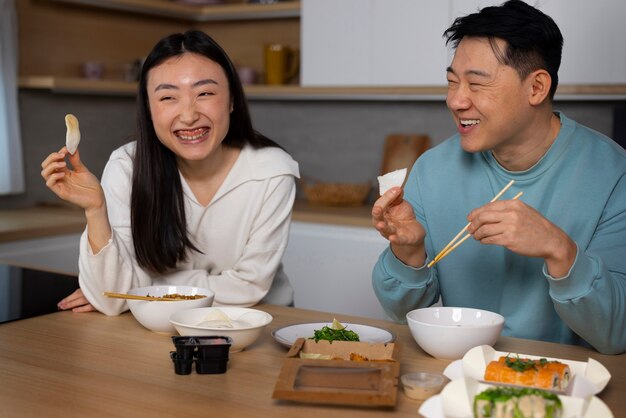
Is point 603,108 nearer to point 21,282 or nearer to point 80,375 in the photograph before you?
point 21,282

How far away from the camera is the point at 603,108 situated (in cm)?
355

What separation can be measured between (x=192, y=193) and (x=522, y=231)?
101 cm

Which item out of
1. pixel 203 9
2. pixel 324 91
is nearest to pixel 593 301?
pixel 324 91

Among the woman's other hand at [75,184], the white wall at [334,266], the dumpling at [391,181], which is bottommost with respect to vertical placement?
the white wall at [334,266]

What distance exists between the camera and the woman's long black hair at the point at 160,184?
2078 millimetres

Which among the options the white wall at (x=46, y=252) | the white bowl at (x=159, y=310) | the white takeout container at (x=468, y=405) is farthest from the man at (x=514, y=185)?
the white wall at (x=46, y=252)

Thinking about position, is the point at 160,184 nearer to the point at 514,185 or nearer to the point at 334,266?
the point at 514,185

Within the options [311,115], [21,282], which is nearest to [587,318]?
[21,282]

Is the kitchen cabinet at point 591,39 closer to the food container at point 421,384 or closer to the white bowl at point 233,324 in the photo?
the white bowl at point 233,324

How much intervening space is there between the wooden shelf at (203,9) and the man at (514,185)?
2.08m

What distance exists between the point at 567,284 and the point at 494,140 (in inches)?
16.0

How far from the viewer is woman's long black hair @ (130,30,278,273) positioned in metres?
2.08

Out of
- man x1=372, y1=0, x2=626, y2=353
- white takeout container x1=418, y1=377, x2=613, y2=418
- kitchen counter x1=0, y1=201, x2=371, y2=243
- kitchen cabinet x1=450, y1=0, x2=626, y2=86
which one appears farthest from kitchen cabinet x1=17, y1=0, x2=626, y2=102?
white takeout container x1=418, y1=377, x2=613, y2=418

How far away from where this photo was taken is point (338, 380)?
1.29 meters
